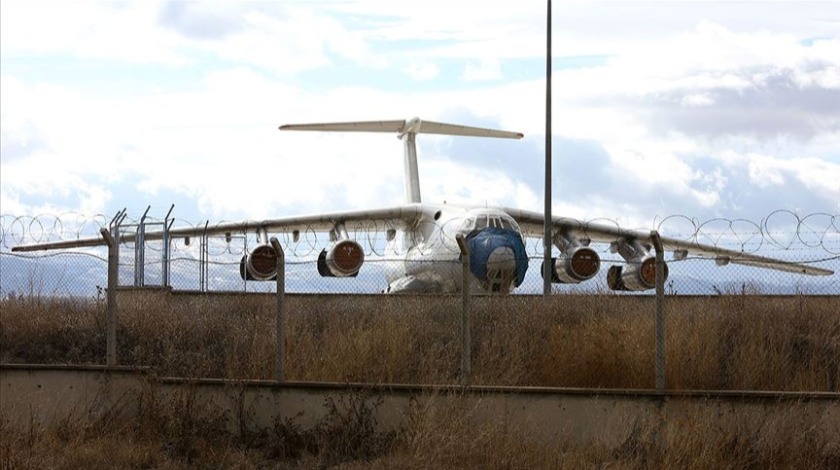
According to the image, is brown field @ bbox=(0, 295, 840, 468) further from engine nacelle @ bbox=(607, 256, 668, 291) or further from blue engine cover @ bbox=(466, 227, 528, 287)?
blue engine cover @ bbox=(466, 227, 528, 287)

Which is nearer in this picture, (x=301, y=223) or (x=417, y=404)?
(x=417, y=404)

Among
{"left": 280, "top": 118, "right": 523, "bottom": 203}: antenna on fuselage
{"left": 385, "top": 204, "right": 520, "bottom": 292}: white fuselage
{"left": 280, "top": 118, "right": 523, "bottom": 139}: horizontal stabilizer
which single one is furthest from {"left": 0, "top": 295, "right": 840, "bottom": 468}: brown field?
{"left": 280, "top": 118, "right": 523, "bottom": 203}: antenna on fuselage

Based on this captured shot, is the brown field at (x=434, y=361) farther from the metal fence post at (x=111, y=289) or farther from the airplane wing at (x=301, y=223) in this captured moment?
the airplane wing at (x=301, y=223)

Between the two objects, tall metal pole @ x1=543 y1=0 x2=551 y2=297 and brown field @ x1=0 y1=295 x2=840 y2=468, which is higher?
tall metal pole @ x1=543 y1=0 x2=551 y2=297

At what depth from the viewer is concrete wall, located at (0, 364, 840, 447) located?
9.57 metres

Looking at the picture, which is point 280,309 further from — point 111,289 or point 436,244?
point 436,244

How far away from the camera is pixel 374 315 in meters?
13.3

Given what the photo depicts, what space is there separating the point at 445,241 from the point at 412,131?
7.78 metres

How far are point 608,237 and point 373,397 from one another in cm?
1854

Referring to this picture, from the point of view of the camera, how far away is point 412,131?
31938mm

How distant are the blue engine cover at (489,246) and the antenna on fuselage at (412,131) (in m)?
7.20

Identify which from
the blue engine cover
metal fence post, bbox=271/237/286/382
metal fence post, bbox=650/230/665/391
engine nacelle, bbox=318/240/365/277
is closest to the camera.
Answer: metal fence post, bbox=650/230/665/391

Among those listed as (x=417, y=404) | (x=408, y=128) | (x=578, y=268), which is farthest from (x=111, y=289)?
(x=408, y=128)

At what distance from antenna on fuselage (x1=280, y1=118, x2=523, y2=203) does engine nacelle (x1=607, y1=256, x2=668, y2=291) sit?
7.00 m
